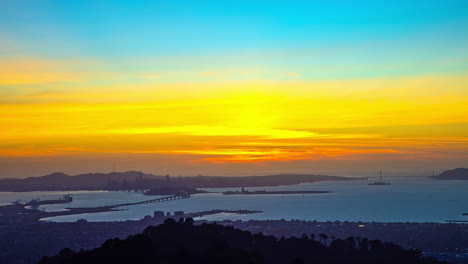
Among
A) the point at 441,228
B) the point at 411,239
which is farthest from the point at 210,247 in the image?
the point at 441,228

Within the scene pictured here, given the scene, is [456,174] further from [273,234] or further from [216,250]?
[216,250]

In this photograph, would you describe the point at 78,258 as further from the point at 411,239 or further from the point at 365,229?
the point at 365,229

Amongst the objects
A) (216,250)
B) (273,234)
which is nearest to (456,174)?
(273,234)

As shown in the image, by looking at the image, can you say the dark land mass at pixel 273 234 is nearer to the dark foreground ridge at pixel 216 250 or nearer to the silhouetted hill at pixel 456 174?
the dark foreground ridge at pixel 216 250

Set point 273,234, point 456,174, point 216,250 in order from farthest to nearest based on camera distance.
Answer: point 456,174 < point 273,234 < point 216,250

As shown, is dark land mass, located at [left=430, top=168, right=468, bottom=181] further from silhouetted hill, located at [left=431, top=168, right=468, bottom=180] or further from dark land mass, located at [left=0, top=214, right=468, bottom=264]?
dark land mass, located at [left=0, top=214, right=468, bottom=264]

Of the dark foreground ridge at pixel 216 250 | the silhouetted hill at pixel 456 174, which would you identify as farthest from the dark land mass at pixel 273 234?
the silhouetted hill at pixel 456 174
